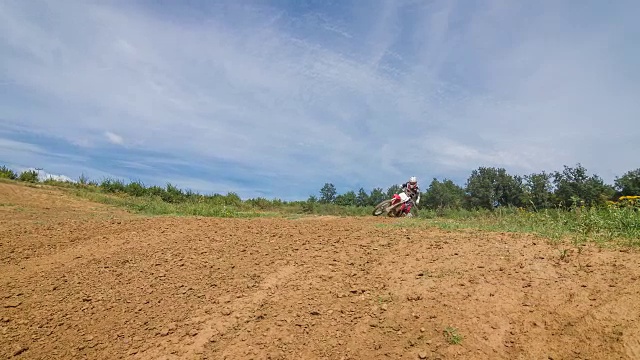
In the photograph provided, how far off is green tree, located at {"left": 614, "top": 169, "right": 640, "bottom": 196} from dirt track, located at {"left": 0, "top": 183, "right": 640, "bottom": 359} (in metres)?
43.1

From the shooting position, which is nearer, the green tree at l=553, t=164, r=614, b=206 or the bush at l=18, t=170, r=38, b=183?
the bush at l=18, t=170, r=38, b=183

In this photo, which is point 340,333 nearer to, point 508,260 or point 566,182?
point 508,260

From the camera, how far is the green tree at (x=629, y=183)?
133ft

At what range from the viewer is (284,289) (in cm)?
507

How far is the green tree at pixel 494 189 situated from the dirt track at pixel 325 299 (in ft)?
149

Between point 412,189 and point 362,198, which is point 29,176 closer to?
point 412,189

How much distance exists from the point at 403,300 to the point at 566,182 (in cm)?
4713

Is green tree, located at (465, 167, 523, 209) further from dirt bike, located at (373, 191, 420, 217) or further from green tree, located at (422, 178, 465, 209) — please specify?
dirt bike, located at (373, 191, 420, 217)

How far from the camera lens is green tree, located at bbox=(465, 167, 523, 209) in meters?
48.7

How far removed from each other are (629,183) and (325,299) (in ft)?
153

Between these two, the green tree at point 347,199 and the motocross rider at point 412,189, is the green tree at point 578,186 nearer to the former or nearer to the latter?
the green tree at point 347,199

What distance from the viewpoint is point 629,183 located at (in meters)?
41.1

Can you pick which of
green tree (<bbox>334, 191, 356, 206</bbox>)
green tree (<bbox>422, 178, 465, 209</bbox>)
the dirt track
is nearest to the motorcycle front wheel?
the dirt track

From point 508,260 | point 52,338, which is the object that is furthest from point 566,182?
point 52,338
